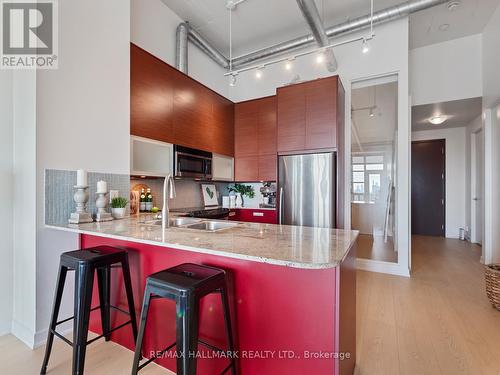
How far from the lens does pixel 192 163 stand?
3162 mm

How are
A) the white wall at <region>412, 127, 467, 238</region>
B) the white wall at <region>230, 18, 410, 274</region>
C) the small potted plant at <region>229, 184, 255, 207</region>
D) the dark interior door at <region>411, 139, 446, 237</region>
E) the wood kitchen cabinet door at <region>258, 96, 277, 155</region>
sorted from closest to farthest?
the white wall at <region>230, 18, 410, 274</region>
the wood kitchen cabinet door at <region>258, 96, 277, 155</region>
the small potted plant at <region>229, 184, 255, 207</region>
the white wall at <region>412, 127, 467, 238</region>
the dark interior door at <region>411, 139, 446, 237</region>

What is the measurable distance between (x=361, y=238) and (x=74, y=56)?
402cm

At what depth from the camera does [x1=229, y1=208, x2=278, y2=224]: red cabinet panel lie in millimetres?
3801

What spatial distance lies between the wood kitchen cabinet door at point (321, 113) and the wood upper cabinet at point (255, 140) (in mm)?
731

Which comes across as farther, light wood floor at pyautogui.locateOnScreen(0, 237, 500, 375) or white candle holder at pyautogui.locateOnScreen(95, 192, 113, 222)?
white candle holder at pyautogui.locateOnScreen(95, 192, 113, 222)

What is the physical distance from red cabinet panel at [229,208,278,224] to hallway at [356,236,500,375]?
58.2 inches

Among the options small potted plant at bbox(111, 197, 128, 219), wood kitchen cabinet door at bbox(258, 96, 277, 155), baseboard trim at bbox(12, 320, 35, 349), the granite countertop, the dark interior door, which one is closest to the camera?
the granite countertop

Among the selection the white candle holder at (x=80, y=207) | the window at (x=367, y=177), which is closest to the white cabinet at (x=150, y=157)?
the white candle holder at (x=80, y=207)

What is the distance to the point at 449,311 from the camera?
232 centimetres

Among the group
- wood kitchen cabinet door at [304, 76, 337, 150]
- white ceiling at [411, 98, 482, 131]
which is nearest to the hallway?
wood kitchen cabinet door at [304, 76, 337, 150]

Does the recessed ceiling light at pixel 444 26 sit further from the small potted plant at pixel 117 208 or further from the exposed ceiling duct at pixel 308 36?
the small potted plant at pixel 117 208

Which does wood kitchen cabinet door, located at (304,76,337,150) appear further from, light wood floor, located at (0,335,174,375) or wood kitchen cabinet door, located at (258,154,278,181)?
light wood floor, located at (0,335,174,375)

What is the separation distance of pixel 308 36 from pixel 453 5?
1.79 m

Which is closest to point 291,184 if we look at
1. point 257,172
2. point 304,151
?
point 304,151
